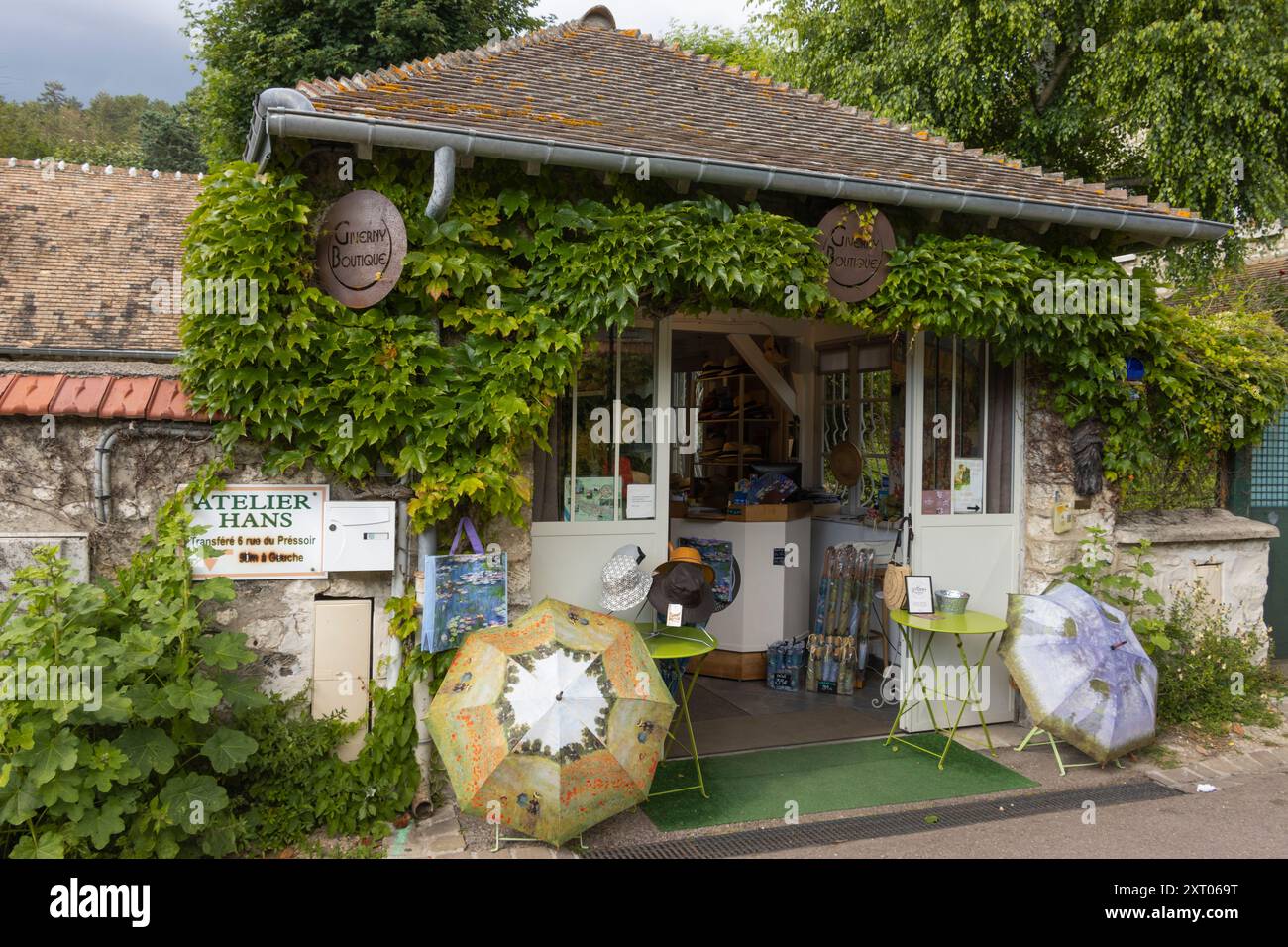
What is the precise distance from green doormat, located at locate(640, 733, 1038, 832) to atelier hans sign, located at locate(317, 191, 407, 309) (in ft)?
9.96

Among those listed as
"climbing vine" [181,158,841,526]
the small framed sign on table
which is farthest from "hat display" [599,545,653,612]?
the small framed sign on table

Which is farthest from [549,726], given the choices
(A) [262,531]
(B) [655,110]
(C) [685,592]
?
(B) [655,110]

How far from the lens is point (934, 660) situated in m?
6.25

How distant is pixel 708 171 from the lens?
16.6 feet

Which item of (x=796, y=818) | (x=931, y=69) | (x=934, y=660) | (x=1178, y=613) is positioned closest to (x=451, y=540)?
(x=796, y=818)

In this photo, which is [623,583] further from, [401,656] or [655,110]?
[655,110]

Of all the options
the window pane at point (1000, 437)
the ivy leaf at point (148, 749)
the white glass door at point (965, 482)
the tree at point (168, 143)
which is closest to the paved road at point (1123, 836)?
the white glass door at point (965, 482)

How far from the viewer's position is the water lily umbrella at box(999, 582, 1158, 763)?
5.38 meters

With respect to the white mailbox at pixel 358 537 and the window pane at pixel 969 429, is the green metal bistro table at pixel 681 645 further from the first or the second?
the window pane at pixel 969 429

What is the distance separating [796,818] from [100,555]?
368 centimetres

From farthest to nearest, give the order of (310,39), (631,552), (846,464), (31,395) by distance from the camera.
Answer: (310,39) < (846,464) < (631,552) < (31,395)

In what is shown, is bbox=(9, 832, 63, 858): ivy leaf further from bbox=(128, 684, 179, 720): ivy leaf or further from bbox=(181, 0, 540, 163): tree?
bbox=(181, 0, 540, 163): tree

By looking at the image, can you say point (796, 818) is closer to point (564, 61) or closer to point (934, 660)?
point (934, 660)

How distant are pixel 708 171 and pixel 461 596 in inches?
102
